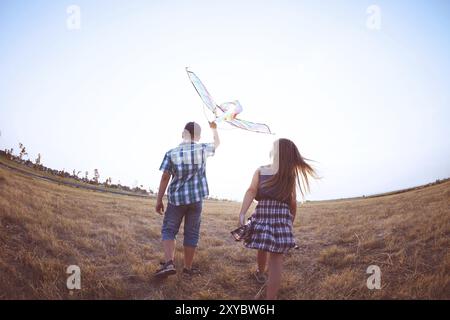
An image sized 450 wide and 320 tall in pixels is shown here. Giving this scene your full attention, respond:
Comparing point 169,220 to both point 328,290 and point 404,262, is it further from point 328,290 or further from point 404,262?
point 404,262

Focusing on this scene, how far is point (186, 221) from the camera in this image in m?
4.01

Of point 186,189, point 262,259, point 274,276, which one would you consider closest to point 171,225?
point 186,189

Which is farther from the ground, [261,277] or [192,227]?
[192,227]

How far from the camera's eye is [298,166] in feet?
11.7

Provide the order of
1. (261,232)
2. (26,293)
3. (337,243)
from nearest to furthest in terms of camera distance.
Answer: (26,293), (261,232), (337,243)

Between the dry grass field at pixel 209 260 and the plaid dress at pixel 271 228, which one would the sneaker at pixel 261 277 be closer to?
the dry grass field at pixel 209 260

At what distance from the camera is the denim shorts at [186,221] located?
3918mm

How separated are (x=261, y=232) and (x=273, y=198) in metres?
0.46

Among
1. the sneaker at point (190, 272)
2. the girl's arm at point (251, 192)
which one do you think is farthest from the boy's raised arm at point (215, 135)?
the sneaker at point (190, 272)

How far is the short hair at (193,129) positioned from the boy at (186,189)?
7.0 inches

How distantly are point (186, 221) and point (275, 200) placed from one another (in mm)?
1442

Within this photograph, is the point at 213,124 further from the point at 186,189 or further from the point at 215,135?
the point at 186,189

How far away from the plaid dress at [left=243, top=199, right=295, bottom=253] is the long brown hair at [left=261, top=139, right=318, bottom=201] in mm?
167
